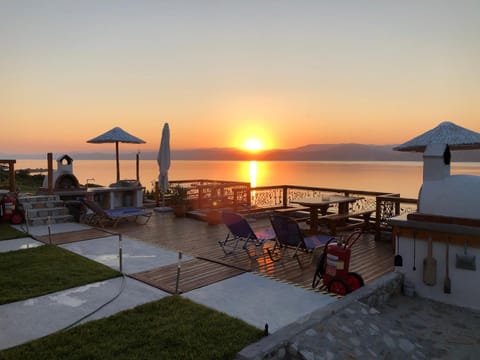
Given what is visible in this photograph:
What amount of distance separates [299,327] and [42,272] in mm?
3946

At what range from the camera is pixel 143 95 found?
16.0 meters

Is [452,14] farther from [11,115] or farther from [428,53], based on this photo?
[11,115]

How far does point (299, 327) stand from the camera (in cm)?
306

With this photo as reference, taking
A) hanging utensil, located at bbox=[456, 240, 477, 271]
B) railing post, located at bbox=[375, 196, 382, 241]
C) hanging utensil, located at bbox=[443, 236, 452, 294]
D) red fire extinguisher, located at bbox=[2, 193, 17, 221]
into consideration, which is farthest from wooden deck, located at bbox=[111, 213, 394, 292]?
red fire extinguisher, located at bbox=[2, 193, 17, 221]

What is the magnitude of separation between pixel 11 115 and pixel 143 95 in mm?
6917

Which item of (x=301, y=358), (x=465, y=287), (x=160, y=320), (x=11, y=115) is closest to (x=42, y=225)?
(x=160, y=320)

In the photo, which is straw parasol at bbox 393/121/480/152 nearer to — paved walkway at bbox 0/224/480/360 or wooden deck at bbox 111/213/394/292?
wooden deck at bbox 111/213/394/292

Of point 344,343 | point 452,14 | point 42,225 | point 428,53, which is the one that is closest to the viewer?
point 344,343

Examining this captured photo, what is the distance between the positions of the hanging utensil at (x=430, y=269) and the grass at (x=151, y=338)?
2739mm

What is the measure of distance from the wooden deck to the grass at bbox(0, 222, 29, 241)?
2.10m

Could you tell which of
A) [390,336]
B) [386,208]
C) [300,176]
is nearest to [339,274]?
[390,336]

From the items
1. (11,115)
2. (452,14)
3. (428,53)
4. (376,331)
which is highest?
(452,14)

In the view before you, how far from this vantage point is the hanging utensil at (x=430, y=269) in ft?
14.5

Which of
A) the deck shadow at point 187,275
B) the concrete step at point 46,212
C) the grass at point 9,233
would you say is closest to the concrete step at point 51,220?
the concrete step at point 46,212
